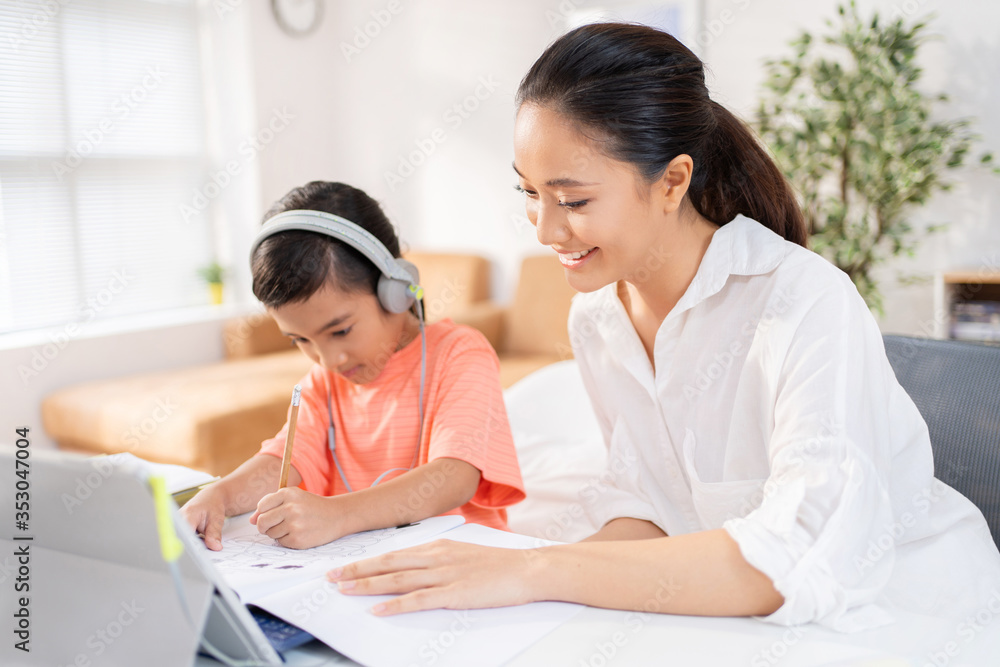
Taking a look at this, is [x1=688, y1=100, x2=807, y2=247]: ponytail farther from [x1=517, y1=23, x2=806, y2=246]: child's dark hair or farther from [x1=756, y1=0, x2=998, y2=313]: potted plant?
[x1=756, y1=0, x2=998, y2=313]: potted plant

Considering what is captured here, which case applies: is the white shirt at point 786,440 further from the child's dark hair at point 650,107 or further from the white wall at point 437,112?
the white wall at point 437,112

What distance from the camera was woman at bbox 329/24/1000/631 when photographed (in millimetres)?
733

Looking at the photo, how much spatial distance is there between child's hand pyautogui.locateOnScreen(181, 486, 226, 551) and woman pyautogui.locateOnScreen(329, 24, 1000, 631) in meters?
0.22

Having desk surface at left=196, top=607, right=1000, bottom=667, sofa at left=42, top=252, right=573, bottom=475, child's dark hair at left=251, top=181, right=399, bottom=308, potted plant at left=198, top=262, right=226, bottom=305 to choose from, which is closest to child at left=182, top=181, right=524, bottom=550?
child's dark hair at left=251, top=181, right=399, bottom=308

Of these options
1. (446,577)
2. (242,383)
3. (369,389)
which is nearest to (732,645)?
(446,577)

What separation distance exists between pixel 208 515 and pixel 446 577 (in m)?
0.37

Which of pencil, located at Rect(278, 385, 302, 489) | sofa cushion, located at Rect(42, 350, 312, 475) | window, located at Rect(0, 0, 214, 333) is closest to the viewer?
pencil, located at Rect(278, 385, 302, 489)

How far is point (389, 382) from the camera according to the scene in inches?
48.8

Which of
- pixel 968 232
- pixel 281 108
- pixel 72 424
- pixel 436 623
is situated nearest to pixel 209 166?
pixel 281 108

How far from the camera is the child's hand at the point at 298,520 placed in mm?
878

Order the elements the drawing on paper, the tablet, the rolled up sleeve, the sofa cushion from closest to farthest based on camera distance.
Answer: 1. the tablet
2. the rolled up sleeve
3. the drawing on paper
4. the sofa cushion

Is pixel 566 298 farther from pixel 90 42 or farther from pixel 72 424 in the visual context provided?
pixel 90 42

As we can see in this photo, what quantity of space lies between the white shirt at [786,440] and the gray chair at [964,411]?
0.34 ft

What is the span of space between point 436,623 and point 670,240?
601mm
